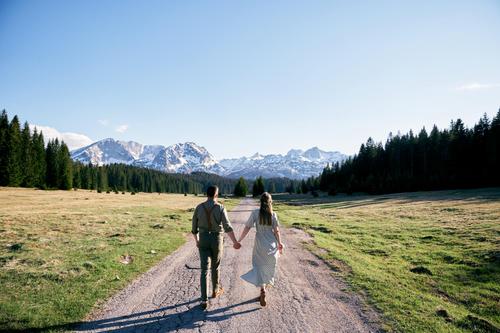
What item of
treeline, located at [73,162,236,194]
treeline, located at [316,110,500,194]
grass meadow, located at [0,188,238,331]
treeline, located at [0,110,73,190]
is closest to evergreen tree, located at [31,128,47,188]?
treeline, located at [0,110,73,190]

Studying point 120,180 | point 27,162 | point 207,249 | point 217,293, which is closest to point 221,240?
point 207,249

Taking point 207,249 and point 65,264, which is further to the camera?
point 65,264

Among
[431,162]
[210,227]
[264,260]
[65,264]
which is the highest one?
[431,162]

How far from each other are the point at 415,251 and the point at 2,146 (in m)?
84.1

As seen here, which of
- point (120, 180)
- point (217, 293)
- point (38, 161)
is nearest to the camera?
point (217, 293)

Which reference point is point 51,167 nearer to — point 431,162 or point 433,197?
point 433,197

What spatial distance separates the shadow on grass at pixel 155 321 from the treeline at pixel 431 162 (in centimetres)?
7517

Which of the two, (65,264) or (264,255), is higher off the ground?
(264,255)

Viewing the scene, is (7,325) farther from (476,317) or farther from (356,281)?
(476,317)

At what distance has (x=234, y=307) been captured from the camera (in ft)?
25.2

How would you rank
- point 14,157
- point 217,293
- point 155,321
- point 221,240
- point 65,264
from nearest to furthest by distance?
point 155,321 → point 221,240 → point 217,293 → point 65,264 → point 14,157

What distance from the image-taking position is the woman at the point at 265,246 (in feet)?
26.9

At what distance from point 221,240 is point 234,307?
181cm

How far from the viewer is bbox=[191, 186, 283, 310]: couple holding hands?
25.7 ft
